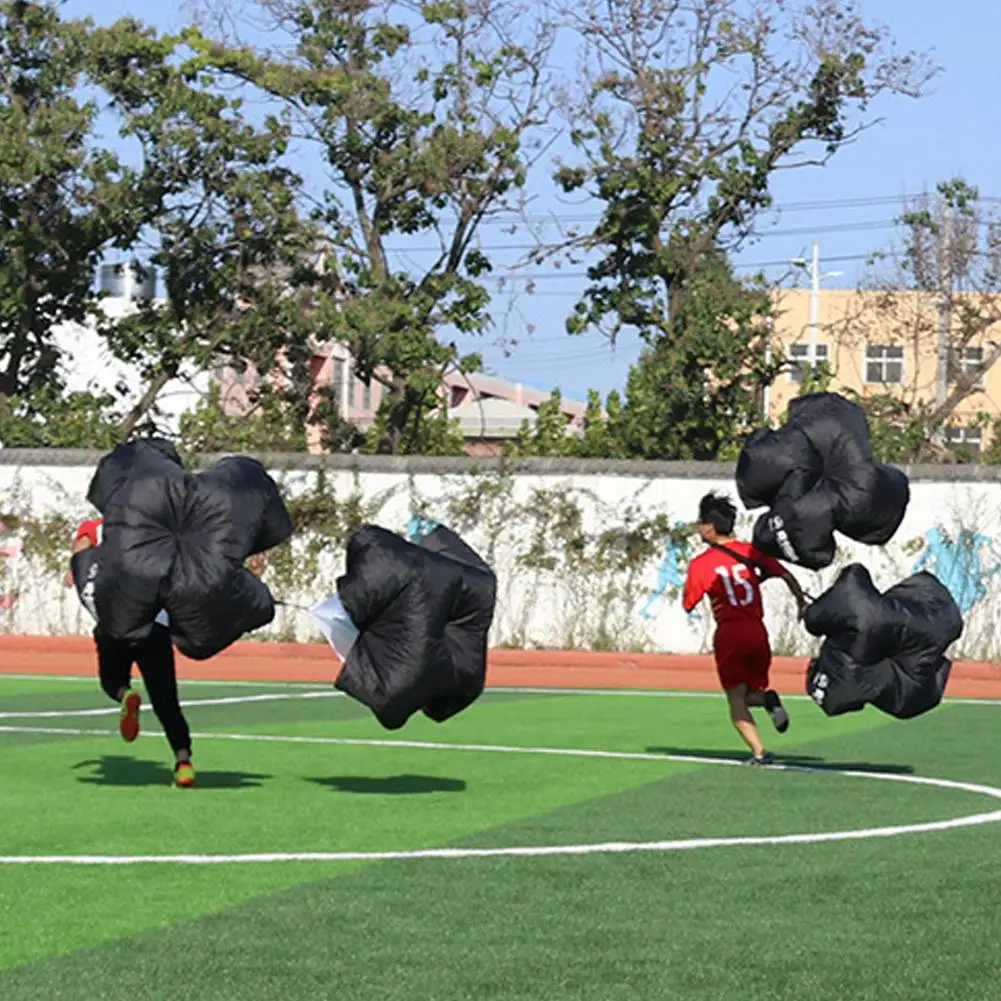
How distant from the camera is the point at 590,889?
28.9 ft

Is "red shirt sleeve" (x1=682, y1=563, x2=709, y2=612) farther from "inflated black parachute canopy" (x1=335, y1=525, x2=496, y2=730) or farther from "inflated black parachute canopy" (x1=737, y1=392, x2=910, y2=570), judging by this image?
"inflated black parachute canopy" (x1=335, y1=525, x2=496, y2=730)

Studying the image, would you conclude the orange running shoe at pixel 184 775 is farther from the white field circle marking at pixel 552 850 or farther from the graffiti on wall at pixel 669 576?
the graffiti on wall at pixel 669 576

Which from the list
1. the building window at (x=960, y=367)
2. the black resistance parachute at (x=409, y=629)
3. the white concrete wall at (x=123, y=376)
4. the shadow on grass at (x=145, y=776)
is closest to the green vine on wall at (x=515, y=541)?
the white concrete wall at (x=123, y=376)

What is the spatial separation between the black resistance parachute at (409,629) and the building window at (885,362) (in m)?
25.4

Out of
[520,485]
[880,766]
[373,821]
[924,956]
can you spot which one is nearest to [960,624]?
[880,766]

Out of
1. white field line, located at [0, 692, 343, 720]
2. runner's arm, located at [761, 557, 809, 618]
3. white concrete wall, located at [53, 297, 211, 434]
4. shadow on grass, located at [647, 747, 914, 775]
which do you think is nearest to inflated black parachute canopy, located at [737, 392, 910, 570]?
runner's arm, located at [761, 557, 809, 618]

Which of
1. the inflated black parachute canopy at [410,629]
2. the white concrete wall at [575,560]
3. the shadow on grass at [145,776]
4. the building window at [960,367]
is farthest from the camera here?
the building window at [960,367]

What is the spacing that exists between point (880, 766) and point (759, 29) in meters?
19.3

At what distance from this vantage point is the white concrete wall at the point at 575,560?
28.3 metres

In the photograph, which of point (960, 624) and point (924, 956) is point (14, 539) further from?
point (924, 956)

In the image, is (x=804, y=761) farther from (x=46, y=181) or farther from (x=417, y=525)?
(x=46, y=181)

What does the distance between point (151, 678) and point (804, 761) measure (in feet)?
15.3

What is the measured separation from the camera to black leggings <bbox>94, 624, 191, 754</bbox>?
12.6 meters

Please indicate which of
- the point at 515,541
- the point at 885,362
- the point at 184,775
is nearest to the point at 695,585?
the point at 184,775
